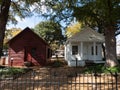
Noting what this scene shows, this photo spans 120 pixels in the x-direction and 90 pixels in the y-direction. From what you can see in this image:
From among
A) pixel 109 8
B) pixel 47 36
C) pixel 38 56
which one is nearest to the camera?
pixel 109 8

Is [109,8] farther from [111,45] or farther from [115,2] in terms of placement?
[111,45]

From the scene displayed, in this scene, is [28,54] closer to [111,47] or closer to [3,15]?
[3,15]

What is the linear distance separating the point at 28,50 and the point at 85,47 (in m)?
7.03

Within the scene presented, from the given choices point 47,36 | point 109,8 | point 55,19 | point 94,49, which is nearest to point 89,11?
point 109,8

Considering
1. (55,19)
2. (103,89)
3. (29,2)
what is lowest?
(103,89)

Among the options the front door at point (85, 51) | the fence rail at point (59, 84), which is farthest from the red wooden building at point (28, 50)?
the fence rail at point (59, 84)

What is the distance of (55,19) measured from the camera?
70.4 ft

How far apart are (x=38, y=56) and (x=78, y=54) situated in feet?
16.1

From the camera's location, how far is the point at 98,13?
19.9 metres

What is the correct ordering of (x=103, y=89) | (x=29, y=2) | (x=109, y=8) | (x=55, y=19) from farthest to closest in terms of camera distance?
(x=29, y=2)
(x=55, y=19)
(x=109, y=8)
(x=103, y=89)

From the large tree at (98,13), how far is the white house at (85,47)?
255 inches

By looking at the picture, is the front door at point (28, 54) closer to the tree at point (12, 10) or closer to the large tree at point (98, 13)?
the tree at point (12, 10)

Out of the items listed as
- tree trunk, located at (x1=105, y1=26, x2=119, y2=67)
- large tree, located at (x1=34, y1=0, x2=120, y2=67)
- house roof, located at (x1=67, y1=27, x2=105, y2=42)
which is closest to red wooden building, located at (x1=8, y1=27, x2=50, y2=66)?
house roof, located at (x1=67, y1=27, x2=105, y2=42)

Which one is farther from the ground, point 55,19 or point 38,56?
point 55,19
